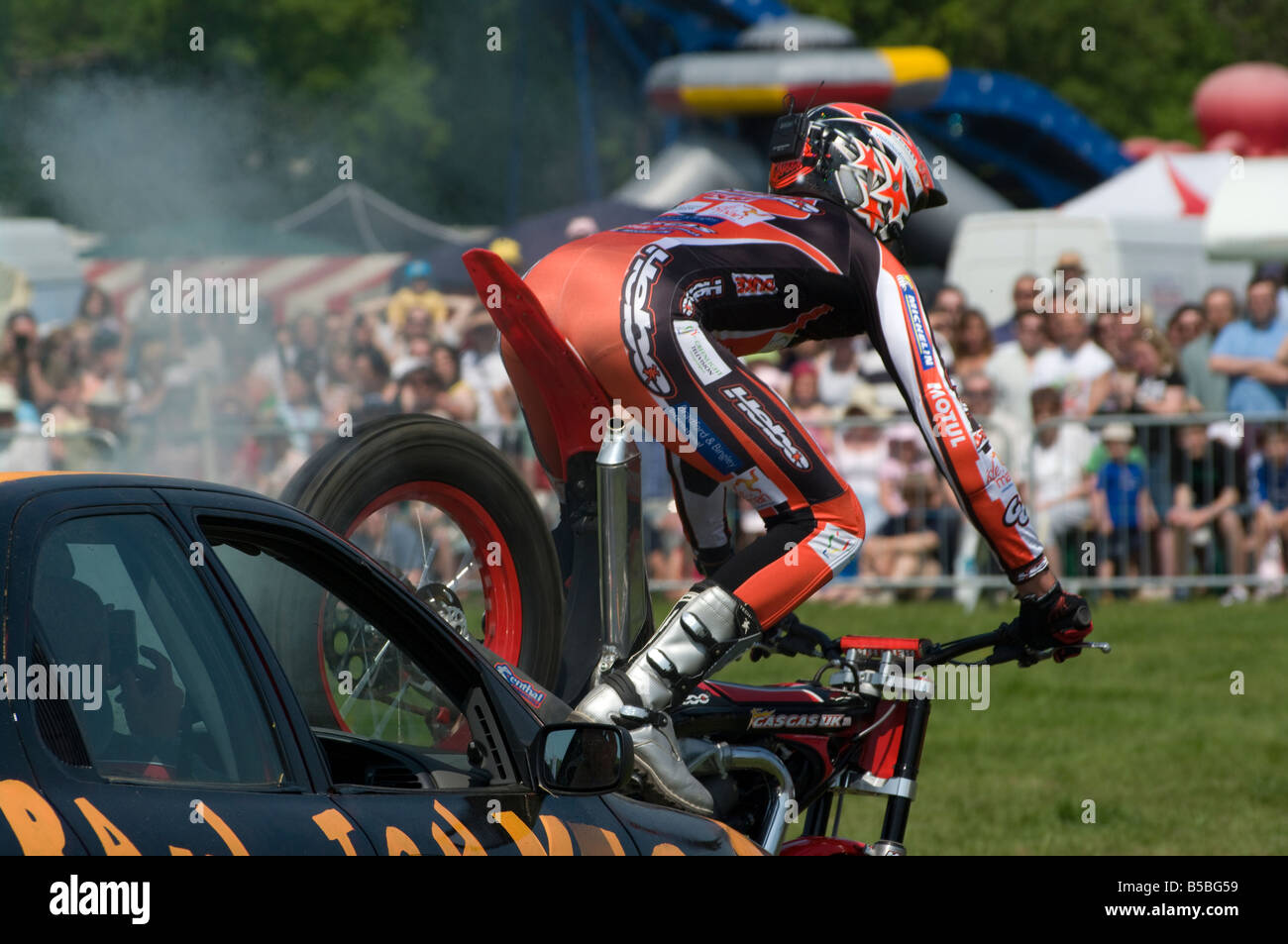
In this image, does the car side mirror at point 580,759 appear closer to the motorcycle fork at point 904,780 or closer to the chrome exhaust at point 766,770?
the chrome exhaust at point 766,770

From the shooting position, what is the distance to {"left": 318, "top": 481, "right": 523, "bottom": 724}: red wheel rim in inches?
198

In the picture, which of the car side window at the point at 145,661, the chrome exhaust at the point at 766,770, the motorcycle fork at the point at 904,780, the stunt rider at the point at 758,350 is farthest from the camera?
the motorcycle fork at the point at 904,780

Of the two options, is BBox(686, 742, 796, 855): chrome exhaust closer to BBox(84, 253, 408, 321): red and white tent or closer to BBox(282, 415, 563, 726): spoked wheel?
BBox(282, 415, 563, 726): spoked wheel

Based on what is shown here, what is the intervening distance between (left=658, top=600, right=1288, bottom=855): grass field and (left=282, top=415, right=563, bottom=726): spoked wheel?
2488mm

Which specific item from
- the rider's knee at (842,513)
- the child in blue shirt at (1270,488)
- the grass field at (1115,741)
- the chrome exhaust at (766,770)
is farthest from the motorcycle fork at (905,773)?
the child in blue shirt at (1270,488)

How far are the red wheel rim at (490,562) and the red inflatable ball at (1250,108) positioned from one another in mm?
20776

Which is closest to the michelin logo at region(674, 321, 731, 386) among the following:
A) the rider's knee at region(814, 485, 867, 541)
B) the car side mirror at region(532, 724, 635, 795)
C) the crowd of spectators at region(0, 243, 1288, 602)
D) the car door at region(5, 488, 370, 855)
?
the rider's knee at region(814, 485, 867, 541)

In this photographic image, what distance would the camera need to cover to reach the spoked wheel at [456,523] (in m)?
4.74

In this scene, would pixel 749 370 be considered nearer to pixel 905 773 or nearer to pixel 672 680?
pixel 672 680

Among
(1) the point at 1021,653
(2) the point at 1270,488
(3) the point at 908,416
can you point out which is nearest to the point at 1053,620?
(1) the point at 1021,653

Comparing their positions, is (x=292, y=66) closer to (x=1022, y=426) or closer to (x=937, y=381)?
(x=1022, y=426)
